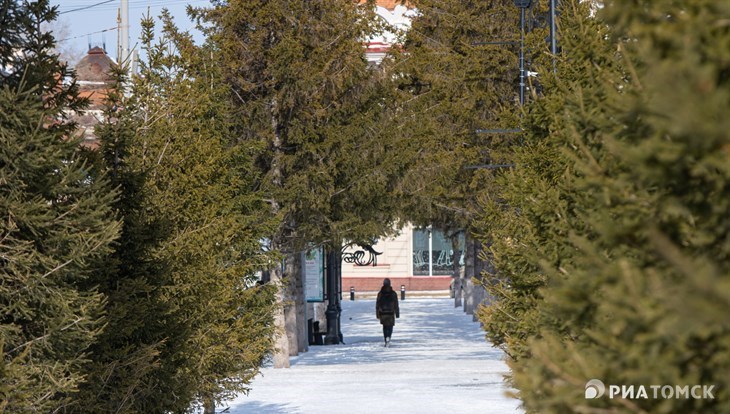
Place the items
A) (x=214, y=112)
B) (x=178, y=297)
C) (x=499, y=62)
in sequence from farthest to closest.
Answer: (x=499, y=62) → (x=214, y=112) → (x=178, y=297)

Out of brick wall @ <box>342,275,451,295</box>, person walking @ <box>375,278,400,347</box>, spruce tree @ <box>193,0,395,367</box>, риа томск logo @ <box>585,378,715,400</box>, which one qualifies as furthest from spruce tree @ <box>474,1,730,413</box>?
brick wall @ <box>342,275,451,295</box>

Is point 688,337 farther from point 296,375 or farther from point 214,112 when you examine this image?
point 296,375

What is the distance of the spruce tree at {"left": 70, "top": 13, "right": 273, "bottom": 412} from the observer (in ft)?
37.3

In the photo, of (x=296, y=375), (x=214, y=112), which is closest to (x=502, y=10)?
(x=296, y=375)

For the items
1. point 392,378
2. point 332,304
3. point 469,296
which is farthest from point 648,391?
point 469,296

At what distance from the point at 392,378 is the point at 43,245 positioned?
52.6ft

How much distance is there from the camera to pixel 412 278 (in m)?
76.4

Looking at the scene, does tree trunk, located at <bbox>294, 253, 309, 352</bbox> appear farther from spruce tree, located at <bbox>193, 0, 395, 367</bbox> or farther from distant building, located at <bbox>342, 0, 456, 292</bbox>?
distant building, located at <bbox>342, 0, 456, 292</bbox>

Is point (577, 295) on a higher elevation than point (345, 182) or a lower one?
lower

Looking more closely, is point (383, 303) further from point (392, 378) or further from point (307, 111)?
point (392, 378)

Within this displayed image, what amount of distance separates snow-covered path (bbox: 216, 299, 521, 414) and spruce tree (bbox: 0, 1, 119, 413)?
7.67 m

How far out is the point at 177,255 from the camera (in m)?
13.9

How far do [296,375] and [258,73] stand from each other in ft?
23.4

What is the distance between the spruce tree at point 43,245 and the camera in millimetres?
9164
